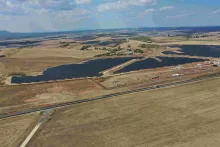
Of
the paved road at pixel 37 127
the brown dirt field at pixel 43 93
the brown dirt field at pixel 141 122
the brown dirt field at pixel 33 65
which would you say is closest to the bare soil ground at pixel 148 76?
the brown dirt field at pixel 43 93

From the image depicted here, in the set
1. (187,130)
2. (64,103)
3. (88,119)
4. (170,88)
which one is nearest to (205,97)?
(170,88)

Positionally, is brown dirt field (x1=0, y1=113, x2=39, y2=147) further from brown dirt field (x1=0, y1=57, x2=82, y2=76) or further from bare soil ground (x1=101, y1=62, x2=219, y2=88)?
brown dirt field (x1=0, y1=57, x2=82, y2=76)

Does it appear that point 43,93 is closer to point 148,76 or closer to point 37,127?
point 37,127

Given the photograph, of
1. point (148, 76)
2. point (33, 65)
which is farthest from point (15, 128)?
point (33, 65)

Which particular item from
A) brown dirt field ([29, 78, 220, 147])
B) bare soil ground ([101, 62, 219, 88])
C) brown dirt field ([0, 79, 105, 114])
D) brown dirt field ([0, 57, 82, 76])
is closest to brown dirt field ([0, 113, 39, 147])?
brown dirt field ([29, 78, 220, 147])

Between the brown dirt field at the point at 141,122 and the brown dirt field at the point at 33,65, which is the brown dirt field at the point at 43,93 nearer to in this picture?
the brown dirt field at the point at 141,122
